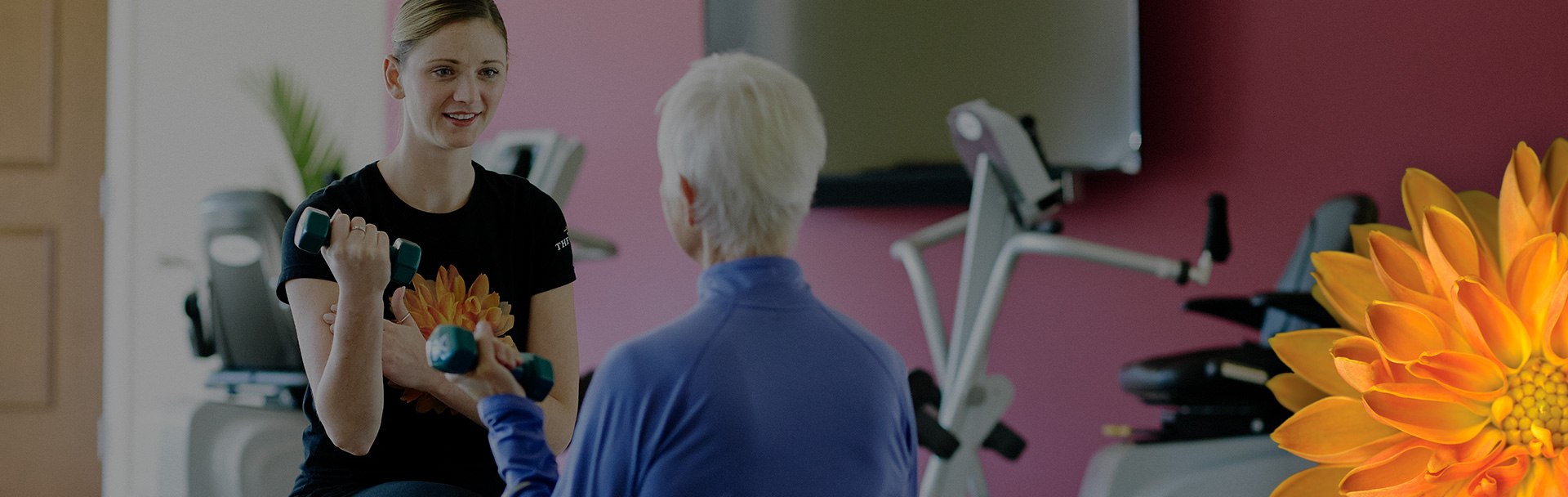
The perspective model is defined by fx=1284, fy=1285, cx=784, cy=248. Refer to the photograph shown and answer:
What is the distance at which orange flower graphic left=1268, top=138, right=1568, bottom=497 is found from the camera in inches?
40.4

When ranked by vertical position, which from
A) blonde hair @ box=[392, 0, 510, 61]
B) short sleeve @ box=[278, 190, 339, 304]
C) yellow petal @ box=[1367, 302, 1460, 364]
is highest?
blonde hair @ box=[392, 0, 510, 61]

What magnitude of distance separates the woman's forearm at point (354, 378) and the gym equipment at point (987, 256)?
52.5 inches

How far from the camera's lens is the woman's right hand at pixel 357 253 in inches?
27.3

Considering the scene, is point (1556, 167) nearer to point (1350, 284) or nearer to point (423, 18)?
point (1350, 284)

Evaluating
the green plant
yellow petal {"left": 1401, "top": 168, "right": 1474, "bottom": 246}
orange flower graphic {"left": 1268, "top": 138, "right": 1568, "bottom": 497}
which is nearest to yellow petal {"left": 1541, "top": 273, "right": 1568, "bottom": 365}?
orange flower graphic {"left": 1268, "top": 138, "right": 1568, "bottom": 497}

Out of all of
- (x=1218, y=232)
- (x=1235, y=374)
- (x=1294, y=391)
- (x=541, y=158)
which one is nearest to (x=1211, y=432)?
(x=1235, y=374)

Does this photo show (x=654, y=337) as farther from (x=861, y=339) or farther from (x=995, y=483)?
(x=995, y=483)

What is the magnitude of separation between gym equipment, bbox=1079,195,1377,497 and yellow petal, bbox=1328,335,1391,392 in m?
0.85

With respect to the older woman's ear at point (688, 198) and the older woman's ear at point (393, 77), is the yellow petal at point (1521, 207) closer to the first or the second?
the older woman's ear at point (688, 198)

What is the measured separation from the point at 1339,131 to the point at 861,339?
2037 millimetres

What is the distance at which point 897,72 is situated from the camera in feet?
9.47

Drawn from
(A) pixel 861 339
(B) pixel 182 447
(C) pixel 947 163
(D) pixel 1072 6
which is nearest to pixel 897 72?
(C) pixel 947 163

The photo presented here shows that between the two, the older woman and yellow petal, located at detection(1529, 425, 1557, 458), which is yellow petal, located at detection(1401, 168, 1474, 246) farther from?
the older woman

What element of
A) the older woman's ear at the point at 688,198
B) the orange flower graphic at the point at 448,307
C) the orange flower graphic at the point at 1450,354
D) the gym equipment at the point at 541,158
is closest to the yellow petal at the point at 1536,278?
the orange flower graphic at the point at 1450,354
